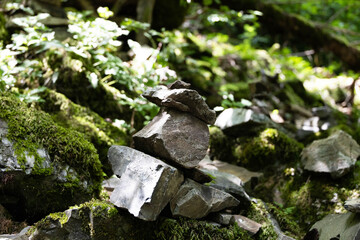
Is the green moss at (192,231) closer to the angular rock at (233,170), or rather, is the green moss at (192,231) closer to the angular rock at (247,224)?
the angular rock at (247,224)

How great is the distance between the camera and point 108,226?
2.67 m

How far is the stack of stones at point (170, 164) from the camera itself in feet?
8.66

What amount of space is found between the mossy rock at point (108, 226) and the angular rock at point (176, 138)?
0.59m

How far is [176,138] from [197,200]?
0.62 meters

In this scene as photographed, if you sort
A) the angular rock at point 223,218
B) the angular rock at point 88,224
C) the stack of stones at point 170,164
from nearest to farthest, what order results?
1. the angular rock at point 88,224
2. the stack of stones at point 170,164
3. the angular rock at point 223,218

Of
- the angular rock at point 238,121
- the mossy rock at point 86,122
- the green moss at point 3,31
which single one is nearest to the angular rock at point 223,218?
the mossy rock at point 86,122

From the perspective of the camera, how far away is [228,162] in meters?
4.55

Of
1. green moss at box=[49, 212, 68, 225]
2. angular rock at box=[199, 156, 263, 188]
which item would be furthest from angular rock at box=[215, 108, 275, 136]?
green moss at box=[49, 212, 68, 225]

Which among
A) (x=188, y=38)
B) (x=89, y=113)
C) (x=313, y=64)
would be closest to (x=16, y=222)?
(x=89, y=113)

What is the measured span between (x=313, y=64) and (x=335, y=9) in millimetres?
3848

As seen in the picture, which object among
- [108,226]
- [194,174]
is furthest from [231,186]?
[108,226]

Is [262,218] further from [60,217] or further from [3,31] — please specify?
Answer: [3,31]

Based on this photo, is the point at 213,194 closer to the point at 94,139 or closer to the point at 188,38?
the point at 94,139

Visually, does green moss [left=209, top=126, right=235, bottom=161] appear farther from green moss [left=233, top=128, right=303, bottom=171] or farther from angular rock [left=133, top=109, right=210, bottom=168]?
angular rock [left=133, top=109, right=210, bottom=168]
